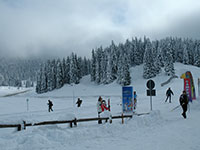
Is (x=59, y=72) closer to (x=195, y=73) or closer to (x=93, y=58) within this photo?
(x=93, y=58)

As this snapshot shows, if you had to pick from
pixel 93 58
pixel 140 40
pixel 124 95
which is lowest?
pixel 124 95

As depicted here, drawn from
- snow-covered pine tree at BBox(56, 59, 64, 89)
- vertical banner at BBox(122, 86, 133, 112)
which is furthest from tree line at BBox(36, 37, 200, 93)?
vertical banner at BBox(122, 86, 133, 112)

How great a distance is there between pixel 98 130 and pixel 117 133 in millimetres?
952

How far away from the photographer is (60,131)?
7.84m

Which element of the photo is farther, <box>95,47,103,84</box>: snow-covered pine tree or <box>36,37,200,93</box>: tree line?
<box>95,47,103,84</box>: snow-covered pine tree

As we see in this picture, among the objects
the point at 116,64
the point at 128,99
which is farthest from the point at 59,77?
the point at 128,99

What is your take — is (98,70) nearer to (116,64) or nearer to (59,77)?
(116,64)

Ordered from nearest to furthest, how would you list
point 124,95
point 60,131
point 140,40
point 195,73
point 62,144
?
1. point 62,144
2. point 60,131
3. point 124,95
4. point 195,73
5. point 140,40

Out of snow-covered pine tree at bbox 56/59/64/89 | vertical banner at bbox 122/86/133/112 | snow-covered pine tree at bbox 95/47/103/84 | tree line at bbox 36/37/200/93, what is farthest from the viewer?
snow-covered pine tree at bbox 95/47/103/84

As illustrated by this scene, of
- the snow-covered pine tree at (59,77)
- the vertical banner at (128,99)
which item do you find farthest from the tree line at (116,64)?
Answer: the vertical banner at (128,99)

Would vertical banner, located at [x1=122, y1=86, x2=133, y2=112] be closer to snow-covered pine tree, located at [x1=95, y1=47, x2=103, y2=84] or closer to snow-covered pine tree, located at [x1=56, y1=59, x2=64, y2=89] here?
snow-covered pine tree, located at [x1=95, y1=47, x2=103, y2=84]

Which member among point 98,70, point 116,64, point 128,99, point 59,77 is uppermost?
point 116,64

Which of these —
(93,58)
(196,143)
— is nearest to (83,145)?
(196,143)

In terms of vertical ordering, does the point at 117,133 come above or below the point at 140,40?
below
